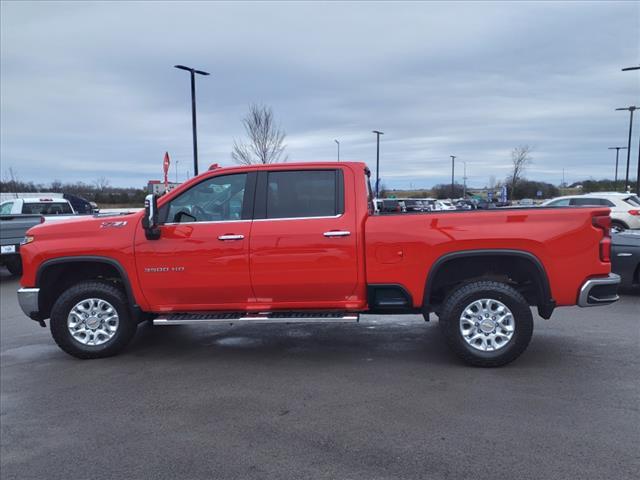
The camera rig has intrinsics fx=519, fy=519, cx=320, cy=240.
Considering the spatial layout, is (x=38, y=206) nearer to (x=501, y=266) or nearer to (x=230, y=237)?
(x=230, y=237)

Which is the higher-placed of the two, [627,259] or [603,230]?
[603,230]

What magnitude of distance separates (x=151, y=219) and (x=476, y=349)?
3464mm

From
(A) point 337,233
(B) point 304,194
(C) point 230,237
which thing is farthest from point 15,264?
(A) point 337,233

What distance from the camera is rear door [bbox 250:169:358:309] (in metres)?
5.14

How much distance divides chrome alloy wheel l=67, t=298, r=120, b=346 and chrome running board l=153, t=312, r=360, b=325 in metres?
0.63

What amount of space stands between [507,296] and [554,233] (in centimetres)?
74

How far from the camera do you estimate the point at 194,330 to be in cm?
691

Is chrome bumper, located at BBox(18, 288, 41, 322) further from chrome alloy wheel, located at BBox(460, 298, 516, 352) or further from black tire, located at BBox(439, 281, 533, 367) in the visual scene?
chrome alloy wheel, located at BBox(460, 298, 516, 352)

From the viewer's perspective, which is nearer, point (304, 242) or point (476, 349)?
point (476, 349)

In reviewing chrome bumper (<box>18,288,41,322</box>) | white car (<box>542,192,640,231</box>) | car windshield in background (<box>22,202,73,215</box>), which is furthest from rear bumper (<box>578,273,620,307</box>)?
car windshield in background (<box>22,202,73,215</box>)

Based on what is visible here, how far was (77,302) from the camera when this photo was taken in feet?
18.2

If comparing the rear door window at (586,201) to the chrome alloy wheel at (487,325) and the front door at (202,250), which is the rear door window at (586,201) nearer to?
the chrome alloy wheel at (487,325)

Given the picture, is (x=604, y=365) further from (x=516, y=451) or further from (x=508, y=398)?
(x=516, y=451)

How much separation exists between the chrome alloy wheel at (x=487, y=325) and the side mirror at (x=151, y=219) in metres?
3.19
